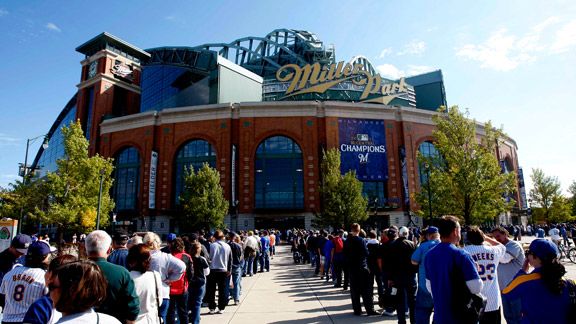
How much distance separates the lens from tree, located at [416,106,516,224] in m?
22.8

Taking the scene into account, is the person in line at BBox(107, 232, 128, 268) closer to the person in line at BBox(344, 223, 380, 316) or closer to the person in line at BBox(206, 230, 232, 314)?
the person in line at BBox(206, 230, 232, 314)

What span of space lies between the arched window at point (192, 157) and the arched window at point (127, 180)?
628 cm

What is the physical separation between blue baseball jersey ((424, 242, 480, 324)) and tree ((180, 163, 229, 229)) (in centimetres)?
3388

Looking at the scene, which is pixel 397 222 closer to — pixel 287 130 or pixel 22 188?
pixel 287 130

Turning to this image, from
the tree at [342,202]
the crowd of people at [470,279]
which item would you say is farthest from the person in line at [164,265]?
the tree at [342,202]

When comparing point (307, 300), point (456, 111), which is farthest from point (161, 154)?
point (307, 300)

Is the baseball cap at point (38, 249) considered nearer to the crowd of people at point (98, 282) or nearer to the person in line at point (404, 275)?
the crowd of people at point (98, 282)

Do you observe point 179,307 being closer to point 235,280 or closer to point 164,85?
point 235,280

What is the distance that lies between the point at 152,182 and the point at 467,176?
36.9 meters

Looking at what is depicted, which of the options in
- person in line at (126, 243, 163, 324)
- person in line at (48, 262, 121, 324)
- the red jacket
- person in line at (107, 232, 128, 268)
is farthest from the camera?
the red jacket

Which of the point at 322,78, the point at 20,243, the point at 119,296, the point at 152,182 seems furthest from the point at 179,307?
the point at 322,78

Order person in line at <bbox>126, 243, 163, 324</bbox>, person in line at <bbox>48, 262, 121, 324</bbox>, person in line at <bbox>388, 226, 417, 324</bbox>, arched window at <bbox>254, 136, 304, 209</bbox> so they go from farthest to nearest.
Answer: arched window at <bbox>254, 136, 304, 209</bbox> < person in line at <bbox>388, 226, 417, 324</bbox> < person in line at <bbox>126, 243, 163, 324</bbox> < person in line at <bbox>48, 262, 121, 324</bbox>

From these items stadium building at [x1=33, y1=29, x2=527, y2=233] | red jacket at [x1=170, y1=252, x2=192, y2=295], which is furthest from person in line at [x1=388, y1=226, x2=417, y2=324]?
stadium building at [x1=33, y1=29, x2=527, y2=233]

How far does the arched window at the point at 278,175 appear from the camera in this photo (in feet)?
144
